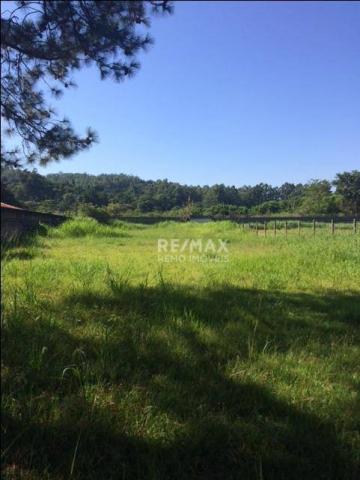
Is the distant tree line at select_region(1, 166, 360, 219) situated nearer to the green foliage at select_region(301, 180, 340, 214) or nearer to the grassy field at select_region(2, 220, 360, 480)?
the green foliage at select_region(301, 180, 340, 214)

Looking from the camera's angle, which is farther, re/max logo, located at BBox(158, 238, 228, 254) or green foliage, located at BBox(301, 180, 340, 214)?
Answer: green foliage, located at BBox(301, 180, 340, 214)

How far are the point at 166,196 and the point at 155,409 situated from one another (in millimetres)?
34695

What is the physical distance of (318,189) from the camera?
17266 mm

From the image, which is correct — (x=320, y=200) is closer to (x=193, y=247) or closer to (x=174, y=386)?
(x=193, y=247)

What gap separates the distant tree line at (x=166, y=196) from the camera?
3432 millimetres

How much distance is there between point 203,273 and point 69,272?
2.03 meters

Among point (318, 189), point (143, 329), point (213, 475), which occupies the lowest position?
point (213, 475)

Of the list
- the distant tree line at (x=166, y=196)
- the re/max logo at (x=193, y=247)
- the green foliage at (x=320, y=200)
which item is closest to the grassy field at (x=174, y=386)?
the distant tree line at (x=166, y=196)

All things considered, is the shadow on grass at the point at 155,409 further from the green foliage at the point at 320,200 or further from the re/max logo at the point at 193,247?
the green foliage at the point at 320,200

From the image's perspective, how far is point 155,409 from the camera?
220 cm

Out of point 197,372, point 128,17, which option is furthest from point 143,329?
point 128,17

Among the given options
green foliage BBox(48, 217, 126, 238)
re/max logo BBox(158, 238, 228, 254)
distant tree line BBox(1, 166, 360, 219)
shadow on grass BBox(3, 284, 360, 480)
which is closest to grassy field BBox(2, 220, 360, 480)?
shadow on grass BBox(3, 284, 360, 480)

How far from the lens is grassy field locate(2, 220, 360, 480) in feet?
6.15

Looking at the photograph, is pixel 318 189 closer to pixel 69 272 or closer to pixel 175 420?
pixel 69 272
